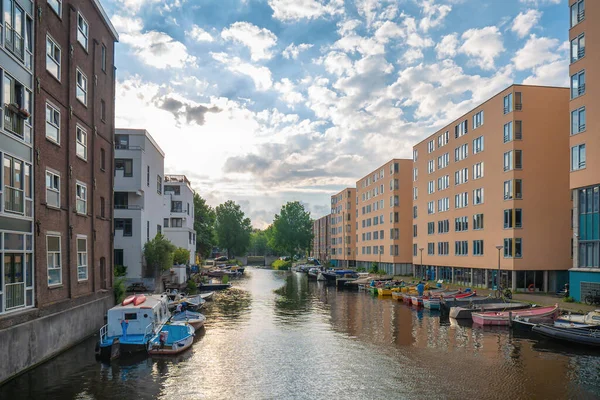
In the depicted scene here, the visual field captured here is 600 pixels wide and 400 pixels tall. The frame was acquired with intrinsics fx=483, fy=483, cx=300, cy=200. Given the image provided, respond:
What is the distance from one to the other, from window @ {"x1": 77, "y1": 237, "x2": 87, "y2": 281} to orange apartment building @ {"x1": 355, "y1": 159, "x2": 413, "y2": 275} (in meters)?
Result: 67.4

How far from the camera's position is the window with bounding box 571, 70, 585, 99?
41.7 m

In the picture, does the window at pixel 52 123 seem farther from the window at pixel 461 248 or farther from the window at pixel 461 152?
the window at pixel 461 152

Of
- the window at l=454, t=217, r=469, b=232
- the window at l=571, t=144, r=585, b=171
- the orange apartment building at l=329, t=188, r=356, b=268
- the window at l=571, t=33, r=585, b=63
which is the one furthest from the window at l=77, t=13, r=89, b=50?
the orange apartment building at l=329, t=188, r=356, b=268

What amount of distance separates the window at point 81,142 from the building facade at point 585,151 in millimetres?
38942

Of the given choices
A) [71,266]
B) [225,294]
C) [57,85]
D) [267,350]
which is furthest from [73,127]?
[225,294]

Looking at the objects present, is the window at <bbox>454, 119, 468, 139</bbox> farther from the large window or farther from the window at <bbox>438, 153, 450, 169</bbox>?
the large window

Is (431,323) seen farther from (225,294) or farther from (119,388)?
(225,294)

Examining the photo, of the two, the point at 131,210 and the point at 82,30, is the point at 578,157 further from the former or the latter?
the point at 131,210

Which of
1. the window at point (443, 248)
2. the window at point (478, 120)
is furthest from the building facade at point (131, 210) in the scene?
the window at point (443, 248)

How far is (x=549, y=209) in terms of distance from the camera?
51.4 m

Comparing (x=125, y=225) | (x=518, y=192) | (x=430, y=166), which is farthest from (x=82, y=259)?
(x=430, y=166)

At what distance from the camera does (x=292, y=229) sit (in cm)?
16812

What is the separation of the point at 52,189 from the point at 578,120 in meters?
41.4

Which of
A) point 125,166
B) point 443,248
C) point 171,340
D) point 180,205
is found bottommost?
point 171,340
